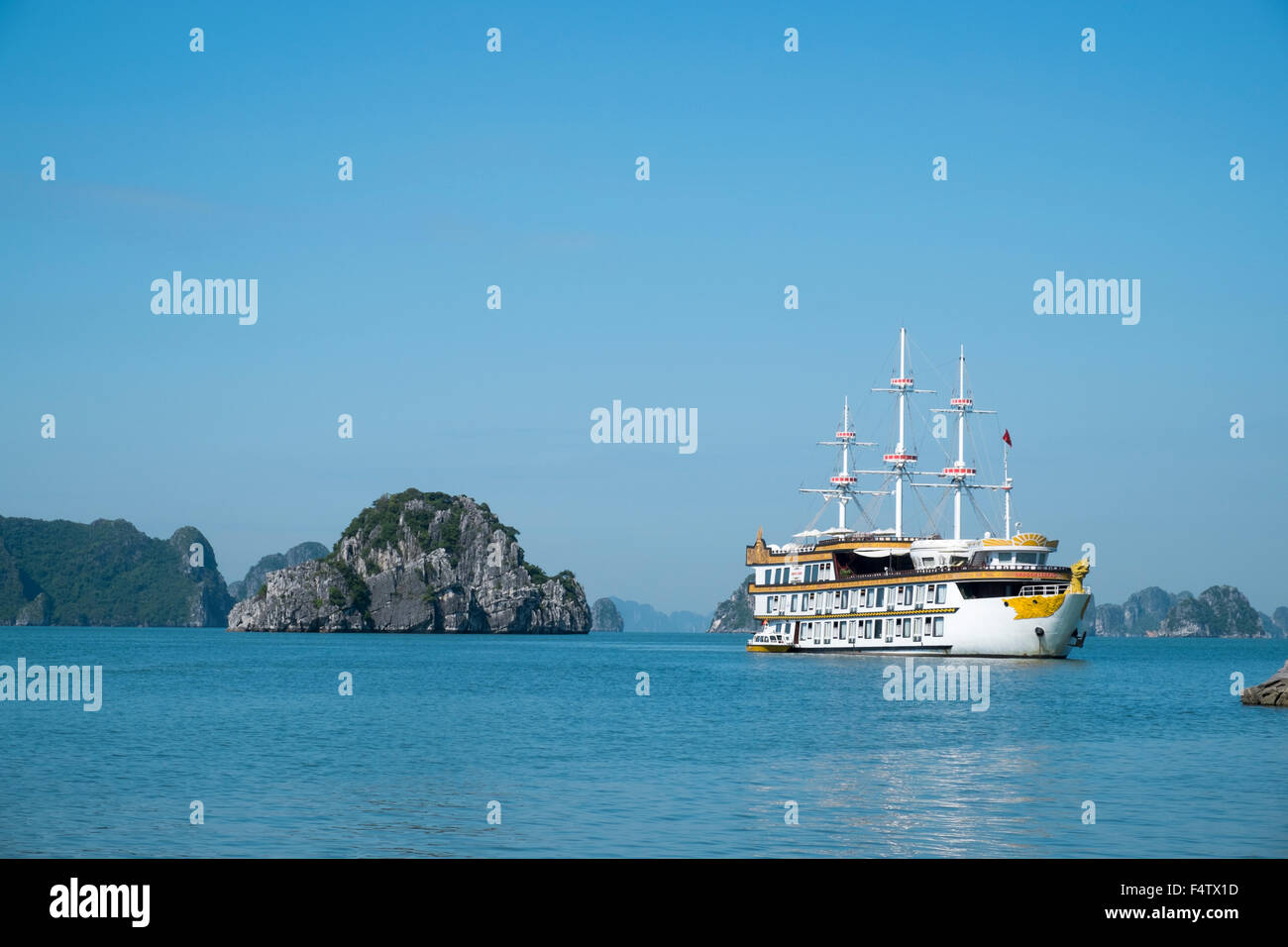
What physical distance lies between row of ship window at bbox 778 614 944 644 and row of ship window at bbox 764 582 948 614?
124cm

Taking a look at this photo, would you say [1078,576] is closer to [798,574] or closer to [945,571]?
[945,571]

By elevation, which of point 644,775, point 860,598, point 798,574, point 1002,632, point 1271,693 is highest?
point 798,574

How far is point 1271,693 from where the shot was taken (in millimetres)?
66625

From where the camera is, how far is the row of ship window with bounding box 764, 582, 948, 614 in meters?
105

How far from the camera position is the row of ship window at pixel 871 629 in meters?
104

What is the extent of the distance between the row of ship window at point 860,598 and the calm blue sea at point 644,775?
1105 inches

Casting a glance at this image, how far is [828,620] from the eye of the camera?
122 meters

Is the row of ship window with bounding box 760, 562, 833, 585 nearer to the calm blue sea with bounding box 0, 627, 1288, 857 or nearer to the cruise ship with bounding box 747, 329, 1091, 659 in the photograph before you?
the cruise ship with bounding box 747, 329, 1091, 659

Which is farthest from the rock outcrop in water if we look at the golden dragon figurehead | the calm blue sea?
the golden dragon figurehead

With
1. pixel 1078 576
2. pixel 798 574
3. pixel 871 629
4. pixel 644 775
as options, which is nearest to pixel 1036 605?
pixel 1078 576

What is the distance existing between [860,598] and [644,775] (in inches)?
3237
